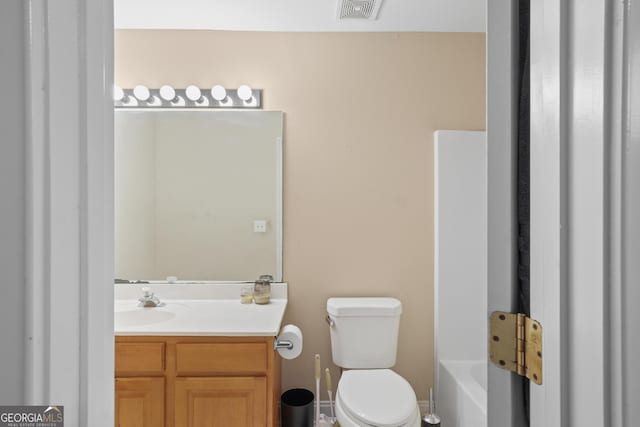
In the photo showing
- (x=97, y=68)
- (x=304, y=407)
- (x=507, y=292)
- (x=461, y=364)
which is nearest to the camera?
(x=97, y=68)

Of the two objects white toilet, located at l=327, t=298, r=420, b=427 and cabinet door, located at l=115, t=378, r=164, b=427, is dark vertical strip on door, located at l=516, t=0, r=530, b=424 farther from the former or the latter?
cabinet door, located at l=115, t=378, r=164, b=427

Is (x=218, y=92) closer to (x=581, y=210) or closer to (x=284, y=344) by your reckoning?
(x=284, y=344)

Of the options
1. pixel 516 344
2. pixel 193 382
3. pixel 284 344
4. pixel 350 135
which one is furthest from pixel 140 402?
pixel 350 135

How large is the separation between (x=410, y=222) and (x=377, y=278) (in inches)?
15.2

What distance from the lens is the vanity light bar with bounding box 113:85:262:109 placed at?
1948mm

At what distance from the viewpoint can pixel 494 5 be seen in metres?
0.58

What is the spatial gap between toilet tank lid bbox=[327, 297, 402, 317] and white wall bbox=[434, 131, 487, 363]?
1.00 feet

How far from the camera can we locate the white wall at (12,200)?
0.33m

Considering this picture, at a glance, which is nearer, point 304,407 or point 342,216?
point 304,407

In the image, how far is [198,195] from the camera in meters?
2.01

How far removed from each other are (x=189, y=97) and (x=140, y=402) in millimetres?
1562

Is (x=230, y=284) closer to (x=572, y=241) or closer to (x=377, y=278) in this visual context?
(x=377, y=278)

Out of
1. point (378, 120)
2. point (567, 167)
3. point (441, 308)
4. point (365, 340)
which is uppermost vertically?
point (378, 120)

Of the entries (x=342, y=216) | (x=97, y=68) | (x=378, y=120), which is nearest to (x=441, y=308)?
(x=342, y=216)
